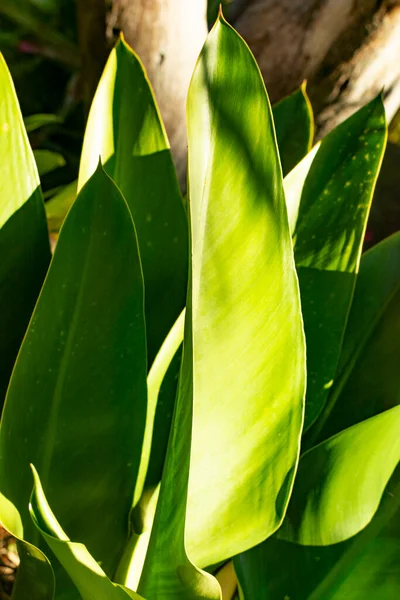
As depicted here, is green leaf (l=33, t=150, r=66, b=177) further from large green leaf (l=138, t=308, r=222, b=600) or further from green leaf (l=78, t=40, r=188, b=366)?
large green leaf (l=138, t=308, r=222, b=600)

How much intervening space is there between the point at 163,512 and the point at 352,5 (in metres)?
0.70

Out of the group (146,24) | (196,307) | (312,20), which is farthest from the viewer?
(312,20)

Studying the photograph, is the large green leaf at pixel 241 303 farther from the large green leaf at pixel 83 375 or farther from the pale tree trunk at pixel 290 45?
the pale tree trunk at pixel 290 45

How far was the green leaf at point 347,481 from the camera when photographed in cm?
43

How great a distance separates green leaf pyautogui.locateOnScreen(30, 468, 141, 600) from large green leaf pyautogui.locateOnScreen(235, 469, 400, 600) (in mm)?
144

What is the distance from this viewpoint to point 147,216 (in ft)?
1.97

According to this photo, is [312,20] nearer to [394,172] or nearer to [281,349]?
[281,349]

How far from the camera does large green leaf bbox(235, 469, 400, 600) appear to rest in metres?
0.45

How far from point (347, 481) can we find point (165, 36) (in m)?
0.56

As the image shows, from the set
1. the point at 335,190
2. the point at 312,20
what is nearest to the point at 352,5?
the point at 312,20

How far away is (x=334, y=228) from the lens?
0.57 meters

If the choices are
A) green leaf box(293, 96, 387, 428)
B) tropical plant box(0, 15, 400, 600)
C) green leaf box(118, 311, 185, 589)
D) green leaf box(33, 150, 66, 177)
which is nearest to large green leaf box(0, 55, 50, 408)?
tropical plant box(0, 15, 400, 600)

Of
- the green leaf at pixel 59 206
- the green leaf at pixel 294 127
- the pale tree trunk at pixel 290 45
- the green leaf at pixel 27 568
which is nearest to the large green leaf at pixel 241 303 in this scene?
the green leaf at pixel 27 568

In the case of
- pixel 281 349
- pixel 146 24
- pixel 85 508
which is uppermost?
pixel 146 24
